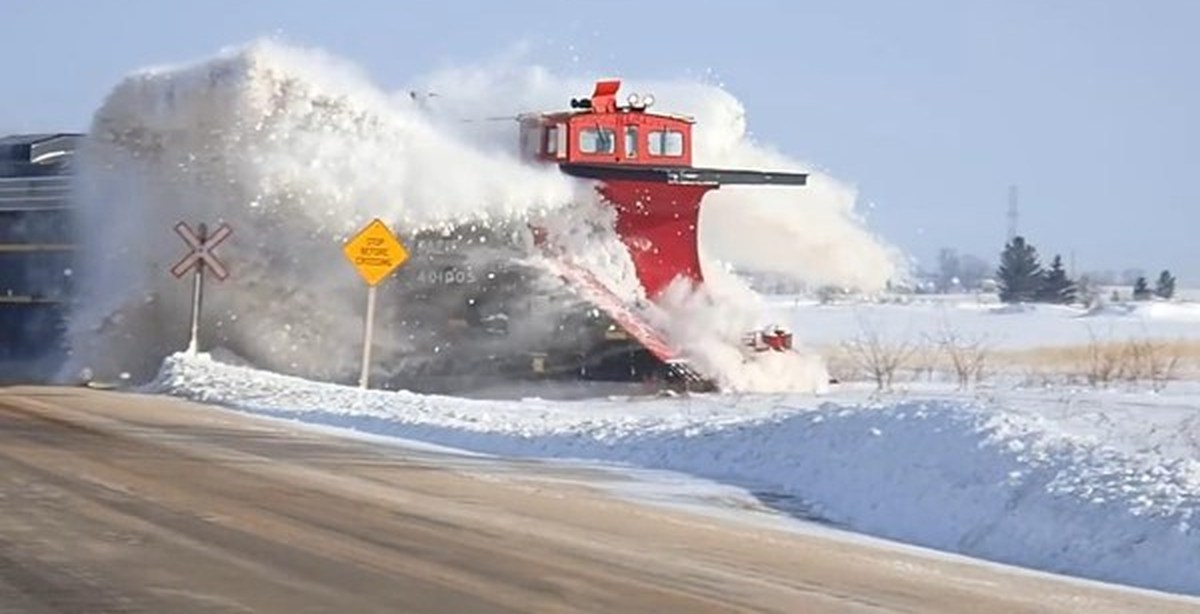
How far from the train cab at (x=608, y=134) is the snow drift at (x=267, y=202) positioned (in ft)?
2.54

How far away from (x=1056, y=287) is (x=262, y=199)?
70757mm

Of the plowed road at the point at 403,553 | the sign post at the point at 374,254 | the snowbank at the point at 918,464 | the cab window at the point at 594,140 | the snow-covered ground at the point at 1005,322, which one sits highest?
the cab window at the point at 594,140

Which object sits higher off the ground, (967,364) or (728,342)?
(728,342)

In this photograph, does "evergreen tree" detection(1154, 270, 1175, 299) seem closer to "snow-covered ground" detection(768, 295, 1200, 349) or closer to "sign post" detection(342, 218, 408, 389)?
"snow-covered ground" detection(768, 295, 1200, 349)

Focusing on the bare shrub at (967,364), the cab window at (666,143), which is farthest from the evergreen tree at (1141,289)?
the cab window at (666,143)

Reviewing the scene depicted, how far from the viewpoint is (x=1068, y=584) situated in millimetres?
9961

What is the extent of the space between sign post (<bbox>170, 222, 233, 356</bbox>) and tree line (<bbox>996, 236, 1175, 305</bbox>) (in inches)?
2656

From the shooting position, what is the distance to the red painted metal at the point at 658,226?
26094mm

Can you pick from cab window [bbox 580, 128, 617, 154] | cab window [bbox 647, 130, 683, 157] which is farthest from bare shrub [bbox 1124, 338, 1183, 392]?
cab window [bbox 580, 128, 617, 154]

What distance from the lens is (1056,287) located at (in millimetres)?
89625

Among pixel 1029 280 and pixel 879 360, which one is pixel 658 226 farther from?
pixel 1029 280

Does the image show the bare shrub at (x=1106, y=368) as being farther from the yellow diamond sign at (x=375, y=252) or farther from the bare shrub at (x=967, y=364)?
the yellow diamond sign at (x=375, y=252)

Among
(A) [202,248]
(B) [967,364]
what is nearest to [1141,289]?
(B) [967,364]

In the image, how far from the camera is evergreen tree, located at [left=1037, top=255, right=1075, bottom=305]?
3447 inches
